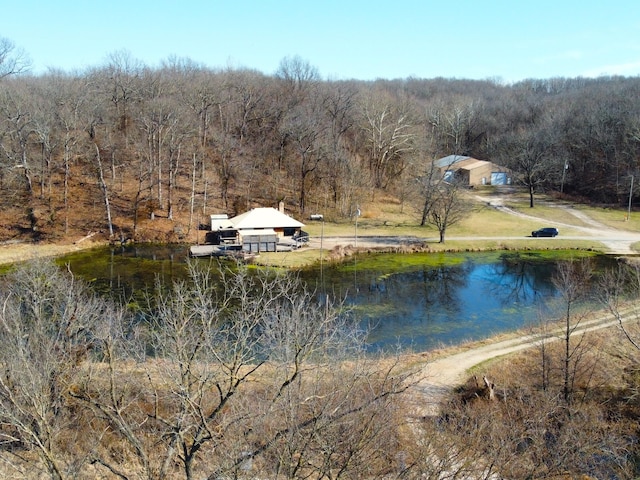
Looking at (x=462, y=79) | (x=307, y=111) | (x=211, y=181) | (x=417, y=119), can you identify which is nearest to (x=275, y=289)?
(x=211, y=181)

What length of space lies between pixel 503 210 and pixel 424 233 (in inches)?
562

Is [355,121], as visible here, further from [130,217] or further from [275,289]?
[275,289]

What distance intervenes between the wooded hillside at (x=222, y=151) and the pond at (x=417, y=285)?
848 centimetres

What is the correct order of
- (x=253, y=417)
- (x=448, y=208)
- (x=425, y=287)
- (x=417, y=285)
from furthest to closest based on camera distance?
(x=448, y=208) < (x=417, y=285) < (x=425, y=287) < (x=253, y=417)

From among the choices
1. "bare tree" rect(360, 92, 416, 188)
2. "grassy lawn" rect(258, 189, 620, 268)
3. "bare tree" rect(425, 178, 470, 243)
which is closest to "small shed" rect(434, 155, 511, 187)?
"bare tree" rect(360, 92, 416, 188)

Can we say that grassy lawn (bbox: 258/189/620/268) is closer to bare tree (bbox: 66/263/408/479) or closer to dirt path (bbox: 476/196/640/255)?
dirt path (bbox: 476/196/640/255)

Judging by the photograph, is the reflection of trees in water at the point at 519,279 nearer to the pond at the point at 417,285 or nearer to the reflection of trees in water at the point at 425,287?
the pond at the point at 417,285

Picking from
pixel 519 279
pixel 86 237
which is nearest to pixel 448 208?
pixel 519 279

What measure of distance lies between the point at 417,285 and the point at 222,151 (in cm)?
2801

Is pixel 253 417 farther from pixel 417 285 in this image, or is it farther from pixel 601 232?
pixel 601 232

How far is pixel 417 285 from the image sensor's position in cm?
3319

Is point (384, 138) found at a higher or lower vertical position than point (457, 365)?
higher

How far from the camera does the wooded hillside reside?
148 ft

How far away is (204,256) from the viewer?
37906mm
